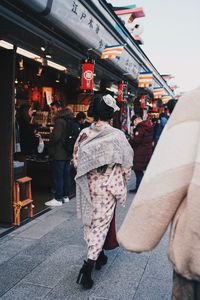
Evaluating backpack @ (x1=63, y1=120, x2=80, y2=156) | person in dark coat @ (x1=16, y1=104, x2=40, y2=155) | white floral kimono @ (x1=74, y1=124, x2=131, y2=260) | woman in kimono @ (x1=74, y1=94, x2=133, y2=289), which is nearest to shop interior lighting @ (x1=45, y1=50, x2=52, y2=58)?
person in dark coat @ (x1=16, y1=104, x2=40, y2=155)

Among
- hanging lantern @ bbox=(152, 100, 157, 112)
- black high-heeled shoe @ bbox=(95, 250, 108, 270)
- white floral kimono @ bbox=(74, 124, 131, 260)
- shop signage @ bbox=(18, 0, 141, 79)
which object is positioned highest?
shop signage @ bbox=(18, 0, 141, 79)

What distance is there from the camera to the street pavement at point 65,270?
3684 mm

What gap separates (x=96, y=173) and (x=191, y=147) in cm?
254

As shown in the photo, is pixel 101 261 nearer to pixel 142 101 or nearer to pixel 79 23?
pixel 79 23

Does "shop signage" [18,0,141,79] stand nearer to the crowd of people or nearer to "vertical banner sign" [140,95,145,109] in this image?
the crowd of people

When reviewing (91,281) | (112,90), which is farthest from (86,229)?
(112,90)

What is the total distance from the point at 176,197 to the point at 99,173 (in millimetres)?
2491

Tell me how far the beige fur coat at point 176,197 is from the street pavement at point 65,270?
2.30 m

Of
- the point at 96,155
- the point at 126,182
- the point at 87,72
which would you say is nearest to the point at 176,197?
the point at 96,155

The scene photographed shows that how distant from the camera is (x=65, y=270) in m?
4.25

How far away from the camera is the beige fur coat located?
4.86ft

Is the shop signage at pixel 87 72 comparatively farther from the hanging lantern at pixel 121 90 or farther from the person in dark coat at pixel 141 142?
the hanging lantern at pixel 121 90

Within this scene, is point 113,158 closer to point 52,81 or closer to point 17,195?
point 17,195

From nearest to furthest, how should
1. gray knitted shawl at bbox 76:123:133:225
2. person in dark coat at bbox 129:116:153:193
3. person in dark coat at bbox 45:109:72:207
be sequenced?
gray knitted shawl at bbox 76:123:133:225 < person in dark coat at bbox 45:109:72:207 < person in dark coat at bbox 129:116:153:193
